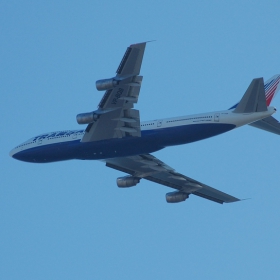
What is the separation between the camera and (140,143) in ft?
197

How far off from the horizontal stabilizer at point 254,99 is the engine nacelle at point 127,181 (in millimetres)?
14083

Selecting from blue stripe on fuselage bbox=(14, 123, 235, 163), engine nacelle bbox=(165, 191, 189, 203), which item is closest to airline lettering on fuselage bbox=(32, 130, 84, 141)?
blue stripe on fuselage bbox=(14, 123, 235, 163)

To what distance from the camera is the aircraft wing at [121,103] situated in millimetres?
53719

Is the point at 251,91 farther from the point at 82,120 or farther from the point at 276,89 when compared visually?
Result: the point at 82,120

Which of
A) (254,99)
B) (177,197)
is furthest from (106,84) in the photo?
(177,197)

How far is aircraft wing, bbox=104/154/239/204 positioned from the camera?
219ft

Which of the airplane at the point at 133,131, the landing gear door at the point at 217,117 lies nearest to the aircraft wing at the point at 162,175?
the airplane at the point at 133,131

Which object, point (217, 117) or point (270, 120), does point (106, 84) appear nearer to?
point (217, 117)

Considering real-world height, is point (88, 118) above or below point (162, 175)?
below

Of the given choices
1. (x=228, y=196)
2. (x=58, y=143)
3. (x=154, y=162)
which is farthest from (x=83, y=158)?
(x=228, y=196)

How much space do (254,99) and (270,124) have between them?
2713mm

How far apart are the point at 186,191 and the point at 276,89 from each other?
46.3 feet

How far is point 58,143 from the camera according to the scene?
64.3 metres

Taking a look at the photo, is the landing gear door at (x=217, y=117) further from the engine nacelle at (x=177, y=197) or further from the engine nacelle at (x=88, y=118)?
the engine nacelle at (x=177, y=197)
